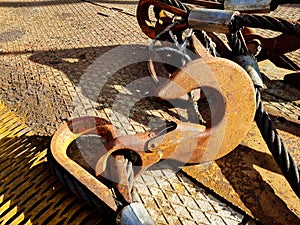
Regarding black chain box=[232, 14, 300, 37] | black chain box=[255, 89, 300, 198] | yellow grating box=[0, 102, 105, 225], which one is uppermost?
black chain box=[232, 14, 300, 37]

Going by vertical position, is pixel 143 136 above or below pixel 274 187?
above

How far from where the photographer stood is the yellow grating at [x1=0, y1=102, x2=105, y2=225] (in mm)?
694

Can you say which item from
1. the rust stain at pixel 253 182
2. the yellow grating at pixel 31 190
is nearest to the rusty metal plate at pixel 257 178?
the rust stain at pixel 253 182

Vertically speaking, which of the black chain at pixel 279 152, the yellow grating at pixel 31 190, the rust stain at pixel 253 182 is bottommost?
the yellow grating at pixel 31 190

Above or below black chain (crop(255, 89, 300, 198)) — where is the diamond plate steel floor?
below

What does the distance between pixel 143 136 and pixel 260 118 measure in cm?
31

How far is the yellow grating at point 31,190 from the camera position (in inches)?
27.3

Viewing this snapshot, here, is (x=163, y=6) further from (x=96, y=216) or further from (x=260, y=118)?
(x=96, y=216)

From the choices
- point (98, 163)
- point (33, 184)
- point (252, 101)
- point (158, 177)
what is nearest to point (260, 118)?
point (252, 101)

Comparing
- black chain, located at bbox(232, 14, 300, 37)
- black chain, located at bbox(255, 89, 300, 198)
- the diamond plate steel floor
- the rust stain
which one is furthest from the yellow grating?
black chain, located at bbox(232, 14, 300, 37)

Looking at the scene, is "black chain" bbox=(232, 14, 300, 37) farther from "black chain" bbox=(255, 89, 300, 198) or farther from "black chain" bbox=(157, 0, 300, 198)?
"black chain" bbox=(255, 89, 300, 198)

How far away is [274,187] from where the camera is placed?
762mm

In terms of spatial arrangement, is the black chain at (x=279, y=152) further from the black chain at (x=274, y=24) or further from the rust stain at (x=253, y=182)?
the black chain at (x=274, y=24)

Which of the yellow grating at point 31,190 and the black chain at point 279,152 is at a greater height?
the black chain at point 279,152
